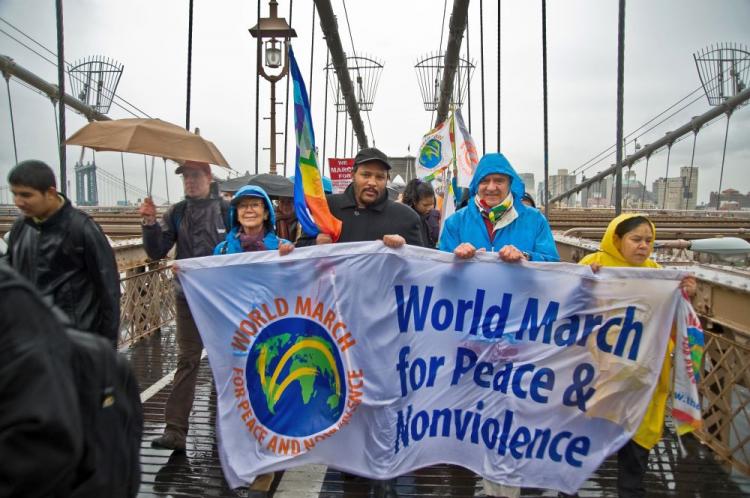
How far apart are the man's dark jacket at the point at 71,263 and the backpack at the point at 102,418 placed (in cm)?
135

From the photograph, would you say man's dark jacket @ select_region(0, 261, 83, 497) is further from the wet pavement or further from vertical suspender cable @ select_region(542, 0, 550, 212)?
vertical suspender cable @ select_region(542, 0, 550, 212)

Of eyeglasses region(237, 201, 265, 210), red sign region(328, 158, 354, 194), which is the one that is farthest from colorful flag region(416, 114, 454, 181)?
red sign region(328, 158, 354, 194)

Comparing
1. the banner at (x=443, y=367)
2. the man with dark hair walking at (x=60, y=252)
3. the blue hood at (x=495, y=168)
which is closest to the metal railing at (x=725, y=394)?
the banner at (x=443, y=367)

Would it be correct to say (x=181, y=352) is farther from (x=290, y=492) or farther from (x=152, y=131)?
(x=152, y=131)

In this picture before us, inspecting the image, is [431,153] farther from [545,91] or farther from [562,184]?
[562,184]

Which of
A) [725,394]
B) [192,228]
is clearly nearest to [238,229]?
[192,228]

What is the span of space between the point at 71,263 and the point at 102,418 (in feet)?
5.01

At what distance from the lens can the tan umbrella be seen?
129 inches

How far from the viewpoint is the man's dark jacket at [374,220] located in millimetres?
2789

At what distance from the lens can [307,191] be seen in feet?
9.17

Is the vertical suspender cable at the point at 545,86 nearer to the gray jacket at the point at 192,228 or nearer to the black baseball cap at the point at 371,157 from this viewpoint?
the black baseball cap at the point at 371,157

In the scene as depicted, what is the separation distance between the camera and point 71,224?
246 cm

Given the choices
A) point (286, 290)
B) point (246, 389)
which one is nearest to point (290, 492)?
point (246, 389)

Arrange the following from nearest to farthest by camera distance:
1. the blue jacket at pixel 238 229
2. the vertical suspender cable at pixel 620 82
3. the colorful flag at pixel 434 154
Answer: the blue jacket at pixel 238 229
the vertical suspender cable at pixel 620 82
the colorful flag at pixel 434 154
